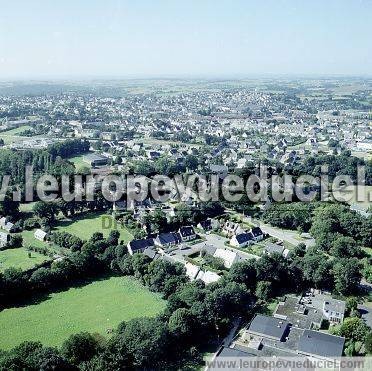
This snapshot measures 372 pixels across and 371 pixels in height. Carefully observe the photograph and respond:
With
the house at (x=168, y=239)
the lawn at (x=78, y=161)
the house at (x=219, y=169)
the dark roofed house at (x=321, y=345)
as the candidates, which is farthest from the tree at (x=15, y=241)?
the lawn at (x=78, y=161)

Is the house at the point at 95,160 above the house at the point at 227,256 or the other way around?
above

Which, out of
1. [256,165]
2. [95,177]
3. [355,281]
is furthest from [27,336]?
[256,165]

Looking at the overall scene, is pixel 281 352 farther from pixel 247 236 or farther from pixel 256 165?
pixel 256 165

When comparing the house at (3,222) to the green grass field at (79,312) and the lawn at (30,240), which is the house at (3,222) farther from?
the green grass field at (79,312)

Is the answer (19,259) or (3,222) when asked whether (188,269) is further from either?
(3,222)

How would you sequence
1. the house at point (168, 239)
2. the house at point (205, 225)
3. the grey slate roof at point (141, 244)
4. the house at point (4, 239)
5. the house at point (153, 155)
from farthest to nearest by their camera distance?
the house at point (153, 155), the house at point (205, 225), the house at point (168, 239), the house at point (4, 239), the grey slate roof at point (141, 244)

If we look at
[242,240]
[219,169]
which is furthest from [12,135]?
[242,240]
